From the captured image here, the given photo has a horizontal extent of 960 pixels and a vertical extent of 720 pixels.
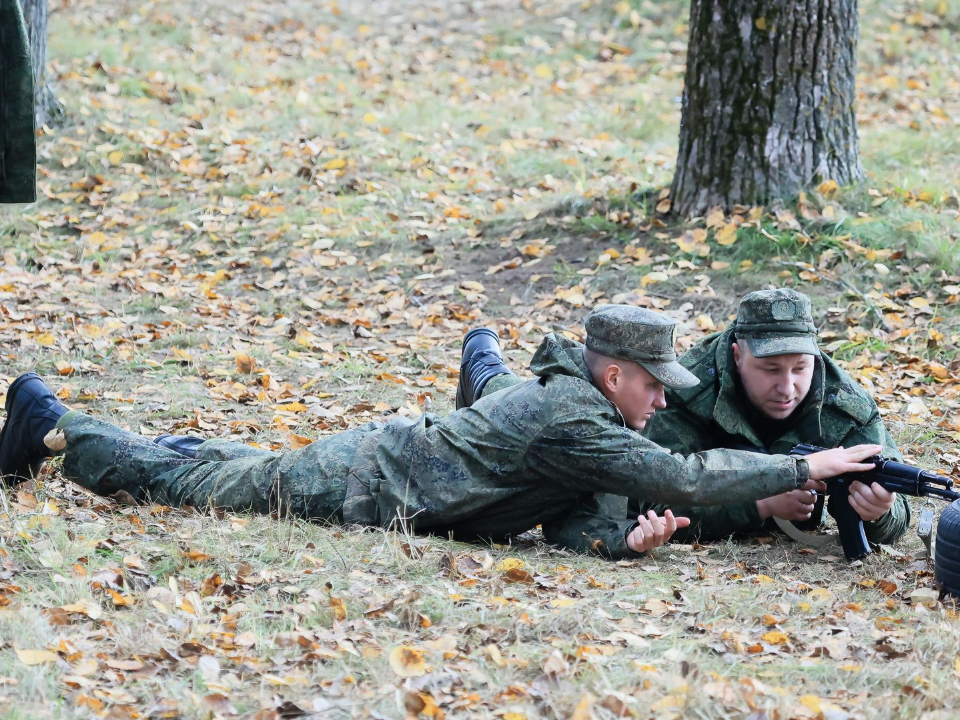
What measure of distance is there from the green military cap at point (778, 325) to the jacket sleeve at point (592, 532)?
91 cm

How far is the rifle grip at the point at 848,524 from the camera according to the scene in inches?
171

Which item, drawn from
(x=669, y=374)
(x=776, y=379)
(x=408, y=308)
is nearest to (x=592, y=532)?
(x=669, y=374)

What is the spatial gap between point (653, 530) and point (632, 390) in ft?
1.80

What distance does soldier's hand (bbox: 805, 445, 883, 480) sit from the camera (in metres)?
4.25

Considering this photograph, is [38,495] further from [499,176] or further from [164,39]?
[164,39]

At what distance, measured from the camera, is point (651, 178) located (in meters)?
9.22

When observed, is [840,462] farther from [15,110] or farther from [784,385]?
[15,110]

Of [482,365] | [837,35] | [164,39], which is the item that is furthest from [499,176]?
[164,39]

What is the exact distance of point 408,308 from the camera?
26.5 ft

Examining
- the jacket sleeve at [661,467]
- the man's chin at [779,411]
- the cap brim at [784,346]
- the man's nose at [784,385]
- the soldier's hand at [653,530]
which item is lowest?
the soldier's hand at [653,530]

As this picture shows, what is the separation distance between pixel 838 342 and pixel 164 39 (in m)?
9.62

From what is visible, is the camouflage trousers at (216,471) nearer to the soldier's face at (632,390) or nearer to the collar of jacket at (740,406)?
the soldier's face at (632,390)

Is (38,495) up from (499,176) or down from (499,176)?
down

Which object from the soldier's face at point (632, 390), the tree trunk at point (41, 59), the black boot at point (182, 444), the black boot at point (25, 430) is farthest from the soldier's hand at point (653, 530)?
the tree trunk at point (41, 59)
